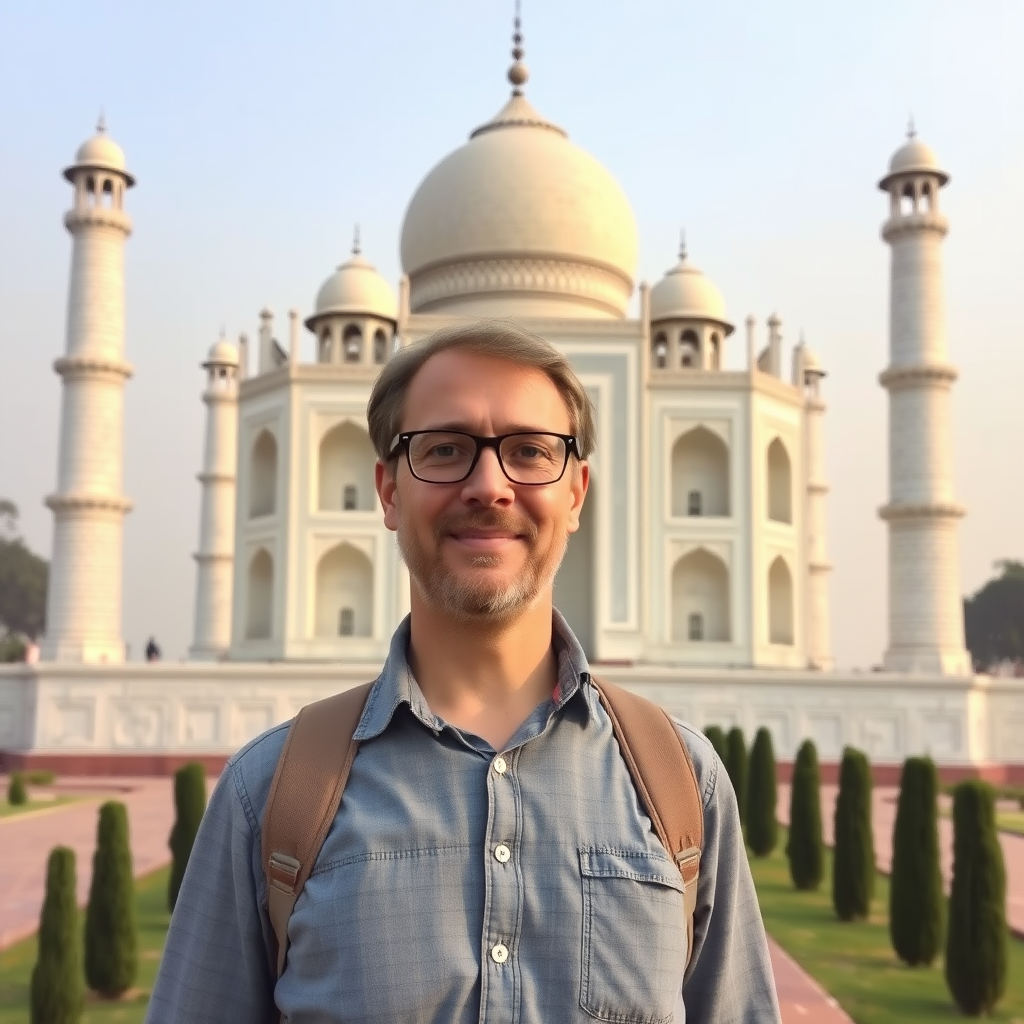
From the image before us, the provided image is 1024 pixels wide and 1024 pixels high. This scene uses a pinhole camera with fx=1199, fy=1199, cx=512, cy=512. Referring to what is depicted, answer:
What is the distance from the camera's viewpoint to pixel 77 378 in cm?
1549

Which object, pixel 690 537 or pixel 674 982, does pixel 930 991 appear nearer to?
pixel 674 982

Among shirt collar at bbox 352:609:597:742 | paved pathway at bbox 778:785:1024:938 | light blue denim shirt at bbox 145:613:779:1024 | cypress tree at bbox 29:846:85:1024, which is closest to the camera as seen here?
light blue denim shirt at bbox 145:613:779:1024

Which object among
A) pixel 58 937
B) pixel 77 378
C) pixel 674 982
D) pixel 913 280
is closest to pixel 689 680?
pixel 913 280

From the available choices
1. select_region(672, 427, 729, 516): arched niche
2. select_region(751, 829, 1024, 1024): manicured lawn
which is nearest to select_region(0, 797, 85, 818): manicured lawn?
select_region(751, 829, 1024, 1024): manicured lawn

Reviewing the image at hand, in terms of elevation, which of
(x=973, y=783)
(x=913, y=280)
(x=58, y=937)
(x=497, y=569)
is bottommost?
(x=58, y=937)

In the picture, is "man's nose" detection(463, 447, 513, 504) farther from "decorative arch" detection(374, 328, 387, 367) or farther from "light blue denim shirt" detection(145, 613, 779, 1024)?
"decorative arch" detection(374, 328, 387, 367)

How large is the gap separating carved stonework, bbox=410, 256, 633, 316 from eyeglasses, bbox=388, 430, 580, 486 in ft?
56.6

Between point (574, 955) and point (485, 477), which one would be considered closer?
point (574, 955)

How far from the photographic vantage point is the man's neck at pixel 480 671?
1.32 metres

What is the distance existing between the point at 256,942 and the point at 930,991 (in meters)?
4.23

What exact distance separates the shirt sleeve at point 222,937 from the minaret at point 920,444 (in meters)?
14.6

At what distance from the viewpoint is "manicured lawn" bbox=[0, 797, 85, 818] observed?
999 centimetres

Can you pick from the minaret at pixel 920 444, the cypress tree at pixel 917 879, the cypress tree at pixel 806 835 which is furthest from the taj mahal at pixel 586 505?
the cypress tree at pixel 917 879

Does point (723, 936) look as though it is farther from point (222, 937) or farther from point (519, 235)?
point (519, 235)
